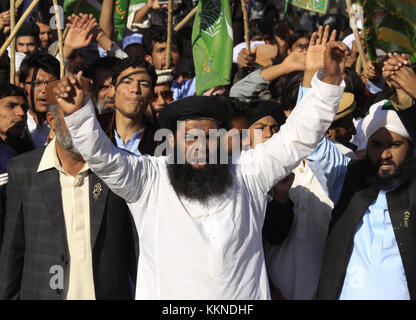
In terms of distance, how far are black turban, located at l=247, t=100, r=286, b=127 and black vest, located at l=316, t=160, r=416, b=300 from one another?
65cm

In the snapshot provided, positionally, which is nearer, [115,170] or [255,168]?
[115,170]

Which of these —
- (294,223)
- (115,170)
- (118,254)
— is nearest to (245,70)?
(294,223)

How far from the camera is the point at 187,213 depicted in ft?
11.7

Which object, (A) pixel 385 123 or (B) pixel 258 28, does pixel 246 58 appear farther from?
(B) pixel 258 28

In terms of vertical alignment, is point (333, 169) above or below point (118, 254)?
above

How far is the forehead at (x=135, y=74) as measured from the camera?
493cm

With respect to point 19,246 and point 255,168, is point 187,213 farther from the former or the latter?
point 19,246

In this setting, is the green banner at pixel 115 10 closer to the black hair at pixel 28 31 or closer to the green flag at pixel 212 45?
the black hair at pixel 28 31

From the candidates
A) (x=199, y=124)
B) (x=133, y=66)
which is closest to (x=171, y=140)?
(x=199, y=124)

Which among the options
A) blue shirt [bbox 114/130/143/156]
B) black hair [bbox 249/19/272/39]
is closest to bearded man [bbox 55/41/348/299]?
blue shirt [bbox 114/130/143/156]

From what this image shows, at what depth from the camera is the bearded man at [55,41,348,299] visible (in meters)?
3.41

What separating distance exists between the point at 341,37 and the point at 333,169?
4948 mm

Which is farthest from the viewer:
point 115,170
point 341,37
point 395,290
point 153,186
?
point 341,37

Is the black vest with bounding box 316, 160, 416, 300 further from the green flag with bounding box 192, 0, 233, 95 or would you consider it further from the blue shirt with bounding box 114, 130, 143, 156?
the green flag with bounding box 192, 0, 233, 95
